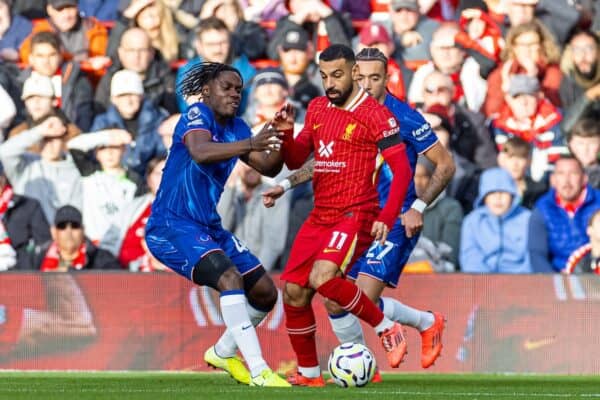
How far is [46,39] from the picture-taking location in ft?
51.7

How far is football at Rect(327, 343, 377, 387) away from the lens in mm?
Answer: 9656

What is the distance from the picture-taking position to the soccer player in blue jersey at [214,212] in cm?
944

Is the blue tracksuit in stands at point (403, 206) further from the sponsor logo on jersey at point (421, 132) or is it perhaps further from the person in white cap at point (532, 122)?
the person in white cap at point (532, 122)

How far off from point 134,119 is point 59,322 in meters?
2.70

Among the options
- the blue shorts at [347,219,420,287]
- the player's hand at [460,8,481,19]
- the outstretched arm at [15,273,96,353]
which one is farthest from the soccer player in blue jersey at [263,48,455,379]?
the player's hand at [460,8,481,19]

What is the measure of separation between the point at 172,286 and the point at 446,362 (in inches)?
105

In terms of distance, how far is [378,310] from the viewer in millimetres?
9797

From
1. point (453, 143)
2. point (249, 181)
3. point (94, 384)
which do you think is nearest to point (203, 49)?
point (249, 181)

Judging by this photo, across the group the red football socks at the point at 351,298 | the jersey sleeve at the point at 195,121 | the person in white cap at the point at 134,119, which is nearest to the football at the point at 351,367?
the red football socks at the point at 351,298

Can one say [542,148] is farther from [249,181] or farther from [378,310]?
[378,310]

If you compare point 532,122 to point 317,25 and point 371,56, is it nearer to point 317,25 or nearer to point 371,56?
point 317,25

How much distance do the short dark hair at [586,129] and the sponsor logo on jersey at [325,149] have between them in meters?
5.38

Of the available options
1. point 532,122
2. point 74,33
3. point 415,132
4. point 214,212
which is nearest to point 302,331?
point 214,212

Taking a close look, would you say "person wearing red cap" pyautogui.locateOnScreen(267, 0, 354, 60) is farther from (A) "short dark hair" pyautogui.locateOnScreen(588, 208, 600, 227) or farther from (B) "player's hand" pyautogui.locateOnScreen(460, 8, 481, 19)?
(A) "short dark hair" pyautogui.locateOnScreen(588, 208, 600, 227)
